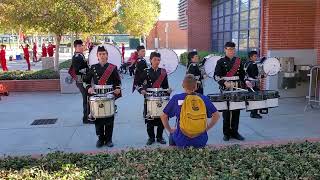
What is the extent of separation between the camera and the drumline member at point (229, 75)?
725 centimetres

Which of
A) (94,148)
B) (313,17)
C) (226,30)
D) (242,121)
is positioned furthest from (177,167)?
(226,30)

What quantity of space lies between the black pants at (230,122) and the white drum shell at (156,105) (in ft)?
4.21

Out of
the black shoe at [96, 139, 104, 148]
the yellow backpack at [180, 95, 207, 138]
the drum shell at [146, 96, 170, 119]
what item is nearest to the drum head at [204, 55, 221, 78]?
the drum shell at [146, 96, 170, 119]

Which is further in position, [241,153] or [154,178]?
[241,153]

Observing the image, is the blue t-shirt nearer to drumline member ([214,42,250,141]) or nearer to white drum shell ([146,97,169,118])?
white drum shell ([146,97,169,118])

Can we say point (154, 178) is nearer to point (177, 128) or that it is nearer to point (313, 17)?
point (177, 128)

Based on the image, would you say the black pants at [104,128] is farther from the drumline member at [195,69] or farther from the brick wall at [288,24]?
the brick wall at [288,24]

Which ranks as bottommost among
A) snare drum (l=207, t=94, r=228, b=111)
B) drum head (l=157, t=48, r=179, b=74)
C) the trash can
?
the trash can

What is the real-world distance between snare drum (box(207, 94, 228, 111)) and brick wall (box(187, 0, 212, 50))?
627 inches

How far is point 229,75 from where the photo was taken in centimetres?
729

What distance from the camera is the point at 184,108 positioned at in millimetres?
4707

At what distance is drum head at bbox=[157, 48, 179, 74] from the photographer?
735 cm

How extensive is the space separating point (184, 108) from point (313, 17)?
8.10m

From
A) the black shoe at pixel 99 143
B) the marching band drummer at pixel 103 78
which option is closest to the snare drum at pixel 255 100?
the marching band drummer at pixel 103 78
